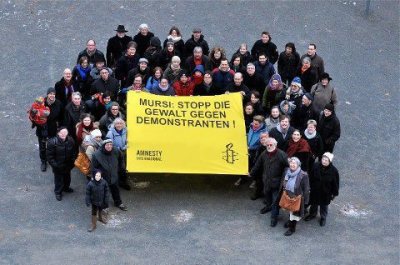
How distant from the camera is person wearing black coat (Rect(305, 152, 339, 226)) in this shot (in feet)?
39.9

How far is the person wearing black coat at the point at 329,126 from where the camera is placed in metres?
13.4

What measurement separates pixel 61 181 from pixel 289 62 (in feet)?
18.3

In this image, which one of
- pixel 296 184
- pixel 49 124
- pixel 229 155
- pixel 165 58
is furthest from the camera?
pixel 165 58

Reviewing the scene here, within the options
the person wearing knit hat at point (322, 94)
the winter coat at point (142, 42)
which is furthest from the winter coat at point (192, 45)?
the person wearing knit hat at point (322, 94)

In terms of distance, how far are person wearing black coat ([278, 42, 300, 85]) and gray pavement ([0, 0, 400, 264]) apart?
165 cm

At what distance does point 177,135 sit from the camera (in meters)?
13.1

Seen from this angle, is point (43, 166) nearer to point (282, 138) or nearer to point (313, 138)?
point (282, 138)

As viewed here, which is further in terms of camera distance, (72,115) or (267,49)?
(267,49)

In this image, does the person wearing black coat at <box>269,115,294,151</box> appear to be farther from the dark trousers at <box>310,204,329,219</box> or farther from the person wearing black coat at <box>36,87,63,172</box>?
the person wearing black coat at <box>36,87,63,172</box>

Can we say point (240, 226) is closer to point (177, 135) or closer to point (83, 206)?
point (177, 135)

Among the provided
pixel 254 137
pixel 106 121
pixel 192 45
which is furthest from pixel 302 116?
pixel 106 121

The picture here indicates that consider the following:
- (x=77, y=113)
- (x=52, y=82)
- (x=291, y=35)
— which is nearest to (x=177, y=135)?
(x=77, y=113)

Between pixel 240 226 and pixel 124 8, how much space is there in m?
9.98

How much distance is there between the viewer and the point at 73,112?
44.3 feet
